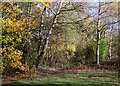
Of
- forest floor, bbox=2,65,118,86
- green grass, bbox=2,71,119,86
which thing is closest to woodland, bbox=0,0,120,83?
forest floor, bbox=2,65,118,86

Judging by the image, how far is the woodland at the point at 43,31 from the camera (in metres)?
9.66

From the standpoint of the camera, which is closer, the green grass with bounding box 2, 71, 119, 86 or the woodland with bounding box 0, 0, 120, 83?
the green grass with bounding box 2, 71, 119, 86

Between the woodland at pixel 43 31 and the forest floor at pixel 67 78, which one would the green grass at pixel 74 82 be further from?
the woodland at pixel 43 31

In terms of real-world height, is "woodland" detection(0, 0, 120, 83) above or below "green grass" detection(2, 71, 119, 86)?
above

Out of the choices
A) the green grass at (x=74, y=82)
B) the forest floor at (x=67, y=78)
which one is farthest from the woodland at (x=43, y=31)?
the green grass at (x=74, y=82)

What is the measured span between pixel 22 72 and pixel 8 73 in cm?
127

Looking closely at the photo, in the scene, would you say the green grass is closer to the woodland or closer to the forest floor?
the forest floor

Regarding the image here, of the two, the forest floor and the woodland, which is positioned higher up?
the woodland

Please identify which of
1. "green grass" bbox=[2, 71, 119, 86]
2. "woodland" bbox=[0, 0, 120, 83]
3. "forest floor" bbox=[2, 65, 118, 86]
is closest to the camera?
"green grass" bbox=[2, 71, 119, 86]

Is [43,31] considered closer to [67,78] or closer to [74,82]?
[67,78]

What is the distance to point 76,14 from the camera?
40.0ft

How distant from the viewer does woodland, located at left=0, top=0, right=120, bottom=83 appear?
966 centimetres

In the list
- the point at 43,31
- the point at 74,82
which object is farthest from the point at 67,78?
the point at 43,31

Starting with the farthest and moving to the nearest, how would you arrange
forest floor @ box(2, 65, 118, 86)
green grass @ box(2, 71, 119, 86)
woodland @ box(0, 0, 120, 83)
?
woodland @ box(0, 0, 120, 83)
forest floor @ box(2, 65, 118, 86)
green grass @ box(2, 71, 119, 86)
